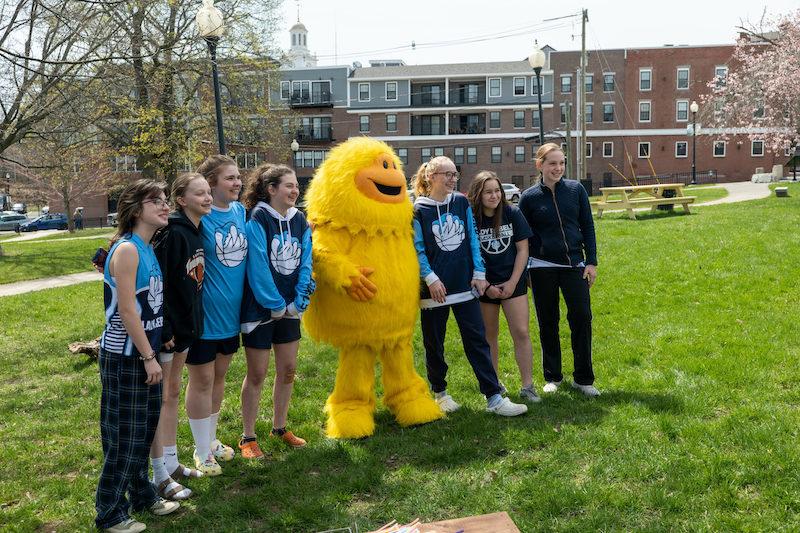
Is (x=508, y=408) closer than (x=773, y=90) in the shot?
Yes

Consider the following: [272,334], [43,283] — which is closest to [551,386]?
[272,334]

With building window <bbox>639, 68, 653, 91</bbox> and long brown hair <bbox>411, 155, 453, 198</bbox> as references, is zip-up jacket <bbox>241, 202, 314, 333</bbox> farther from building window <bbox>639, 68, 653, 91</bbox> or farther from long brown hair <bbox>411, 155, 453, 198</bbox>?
building window <bbox>639, 68, 653, 91</bbox>

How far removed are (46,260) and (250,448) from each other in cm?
1628

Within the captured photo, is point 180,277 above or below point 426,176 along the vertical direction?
below

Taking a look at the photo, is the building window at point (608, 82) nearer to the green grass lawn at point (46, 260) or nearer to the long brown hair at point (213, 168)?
the green grass lawn at point (46, 260)

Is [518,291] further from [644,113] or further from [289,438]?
[644,113]

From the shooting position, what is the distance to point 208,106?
23.9 m

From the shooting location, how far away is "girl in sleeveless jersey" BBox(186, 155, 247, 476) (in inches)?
170

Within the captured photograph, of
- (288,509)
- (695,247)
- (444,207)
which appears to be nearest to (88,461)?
(288,509)

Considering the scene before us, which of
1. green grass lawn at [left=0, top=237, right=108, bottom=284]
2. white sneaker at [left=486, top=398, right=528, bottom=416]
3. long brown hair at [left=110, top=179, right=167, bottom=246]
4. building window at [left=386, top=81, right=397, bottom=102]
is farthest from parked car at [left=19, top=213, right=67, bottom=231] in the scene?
long brown hair at [left=110, top=179, right=167, bottom=246]

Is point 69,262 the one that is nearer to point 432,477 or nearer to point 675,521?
point 432,477

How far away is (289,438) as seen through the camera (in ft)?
16.2

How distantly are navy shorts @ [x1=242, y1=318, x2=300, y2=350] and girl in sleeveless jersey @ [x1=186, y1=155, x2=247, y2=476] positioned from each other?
126mm

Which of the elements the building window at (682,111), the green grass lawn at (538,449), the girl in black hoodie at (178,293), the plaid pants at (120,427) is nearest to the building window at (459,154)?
the building window at (682,111)
